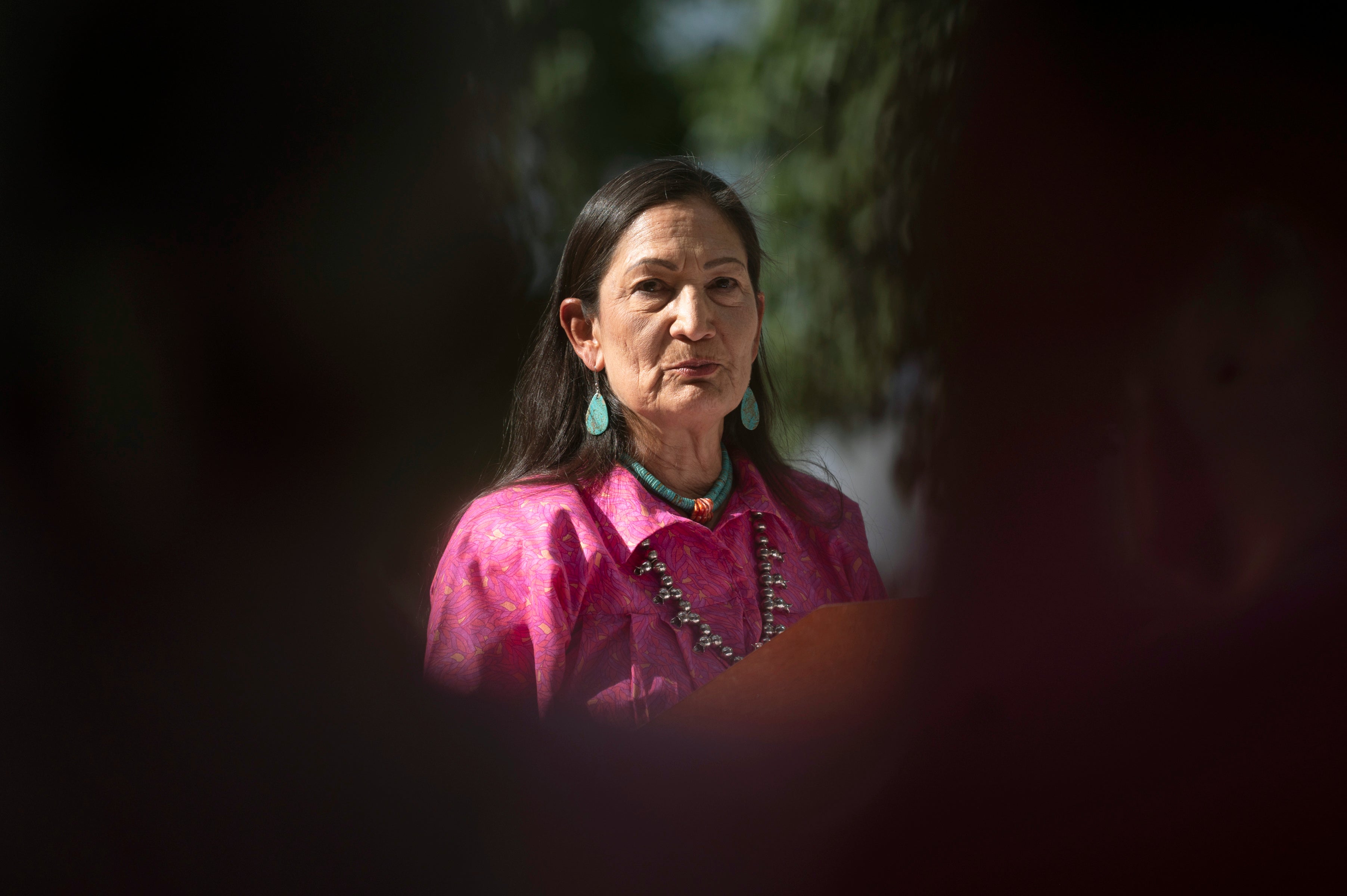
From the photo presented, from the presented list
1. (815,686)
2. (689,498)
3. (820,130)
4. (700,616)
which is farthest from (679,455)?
(815,686)

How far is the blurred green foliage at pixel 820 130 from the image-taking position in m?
0.20

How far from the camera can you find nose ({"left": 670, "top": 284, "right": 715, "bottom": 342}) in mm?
669

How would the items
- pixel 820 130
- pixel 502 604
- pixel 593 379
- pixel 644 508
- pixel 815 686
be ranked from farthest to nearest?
pixel 593 379, pixel 644 508, pixel 502 604, pixel 820 130, pixel 815 686

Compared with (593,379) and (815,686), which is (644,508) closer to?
(593,379)

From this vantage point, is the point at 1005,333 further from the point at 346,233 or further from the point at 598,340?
the point at 598,340

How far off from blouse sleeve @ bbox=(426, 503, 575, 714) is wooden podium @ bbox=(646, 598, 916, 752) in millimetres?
336

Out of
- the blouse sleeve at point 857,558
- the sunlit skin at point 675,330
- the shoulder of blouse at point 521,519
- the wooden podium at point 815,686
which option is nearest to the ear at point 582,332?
the sunlit skin at point 675,330

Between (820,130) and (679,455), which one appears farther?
(679,455)

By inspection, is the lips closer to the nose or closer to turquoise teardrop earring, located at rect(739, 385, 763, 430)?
the nose

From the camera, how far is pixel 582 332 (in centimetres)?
76

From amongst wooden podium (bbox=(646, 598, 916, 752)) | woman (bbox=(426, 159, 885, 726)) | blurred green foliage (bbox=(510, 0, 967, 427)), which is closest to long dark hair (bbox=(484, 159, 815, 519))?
woman (bbox=(426, 159, 885, 726))

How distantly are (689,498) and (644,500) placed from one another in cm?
6

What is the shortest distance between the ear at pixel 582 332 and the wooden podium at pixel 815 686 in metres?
0.59

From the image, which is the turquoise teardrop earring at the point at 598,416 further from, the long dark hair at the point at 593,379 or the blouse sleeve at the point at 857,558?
the blouse sleeve at the point at 857,558
